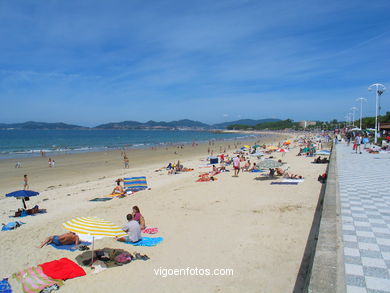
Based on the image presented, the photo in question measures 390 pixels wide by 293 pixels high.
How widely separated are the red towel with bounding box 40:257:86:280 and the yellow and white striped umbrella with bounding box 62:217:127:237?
1.96 feet

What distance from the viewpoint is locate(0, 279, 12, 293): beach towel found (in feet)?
15.2

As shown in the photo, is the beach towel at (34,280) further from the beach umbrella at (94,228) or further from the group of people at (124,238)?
the group of people at (124,238)

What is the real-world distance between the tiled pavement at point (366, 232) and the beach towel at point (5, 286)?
16.6 feet

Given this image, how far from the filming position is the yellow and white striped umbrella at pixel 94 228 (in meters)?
5.43

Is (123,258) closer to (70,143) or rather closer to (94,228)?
(94,228)

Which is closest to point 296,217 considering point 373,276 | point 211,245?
point 211,245

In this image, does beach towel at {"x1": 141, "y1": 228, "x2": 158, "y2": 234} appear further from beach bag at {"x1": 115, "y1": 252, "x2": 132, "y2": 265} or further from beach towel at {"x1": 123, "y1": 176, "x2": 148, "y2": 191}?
beach towel at {"x1": 123, "y1": 176, "x2": 148, "y2": 191}

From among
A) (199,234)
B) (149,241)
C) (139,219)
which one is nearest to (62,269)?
(149,241)

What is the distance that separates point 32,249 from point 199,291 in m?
4.27

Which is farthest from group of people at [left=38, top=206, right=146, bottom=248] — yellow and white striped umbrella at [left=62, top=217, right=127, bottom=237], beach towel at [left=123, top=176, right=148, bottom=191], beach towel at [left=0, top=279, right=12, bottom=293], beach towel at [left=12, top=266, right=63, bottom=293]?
beach towel at [left=123, top=176, right=148, bottom=191]

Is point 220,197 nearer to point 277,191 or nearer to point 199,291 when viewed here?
point 277,191

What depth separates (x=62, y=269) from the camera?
5.16 metres

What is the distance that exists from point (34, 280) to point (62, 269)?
456 mm

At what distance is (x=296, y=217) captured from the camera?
7473mm
